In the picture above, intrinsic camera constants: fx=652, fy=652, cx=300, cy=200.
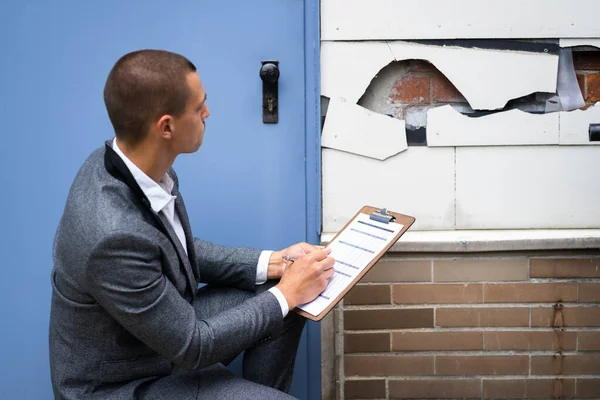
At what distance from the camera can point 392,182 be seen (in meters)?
2.53

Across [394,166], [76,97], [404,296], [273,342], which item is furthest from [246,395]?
[76,97]

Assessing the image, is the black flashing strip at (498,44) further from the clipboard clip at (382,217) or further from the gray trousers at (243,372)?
the gray trousers at (243,372)

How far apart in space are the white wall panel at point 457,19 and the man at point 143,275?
873 millimetres

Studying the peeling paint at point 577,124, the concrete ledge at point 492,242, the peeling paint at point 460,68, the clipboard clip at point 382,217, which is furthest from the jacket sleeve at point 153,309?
the peeling paint at point 577,124

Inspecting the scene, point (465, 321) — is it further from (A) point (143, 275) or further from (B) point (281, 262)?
(A) point (143, 275)

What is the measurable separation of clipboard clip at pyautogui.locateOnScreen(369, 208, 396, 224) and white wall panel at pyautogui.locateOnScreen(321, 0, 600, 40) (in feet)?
2.48

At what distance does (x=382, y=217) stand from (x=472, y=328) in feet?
2.60

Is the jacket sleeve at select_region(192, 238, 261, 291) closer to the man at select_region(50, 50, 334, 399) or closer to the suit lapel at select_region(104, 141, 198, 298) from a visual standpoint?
the man at select_region(50, 50, 334, 399)

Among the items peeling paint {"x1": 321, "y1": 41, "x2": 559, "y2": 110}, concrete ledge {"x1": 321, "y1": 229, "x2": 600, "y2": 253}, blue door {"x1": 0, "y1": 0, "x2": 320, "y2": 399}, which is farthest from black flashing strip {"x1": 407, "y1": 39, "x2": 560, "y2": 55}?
concrete ledge {"x1": 321, "y1": 229, "x2": 600, "y2": 253}

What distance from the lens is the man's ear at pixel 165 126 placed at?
5.62 feet

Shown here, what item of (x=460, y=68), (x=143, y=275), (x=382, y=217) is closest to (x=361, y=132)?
(x=460, y=68)

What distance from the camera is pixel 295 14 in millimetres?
2469

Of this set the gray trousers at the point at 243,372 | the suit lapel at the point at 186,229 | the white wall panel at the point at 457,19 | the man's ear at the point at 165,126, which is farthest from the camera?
the white wall panel at the point at 457,19

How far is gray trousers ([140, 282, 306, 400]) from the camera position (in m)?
1.82
